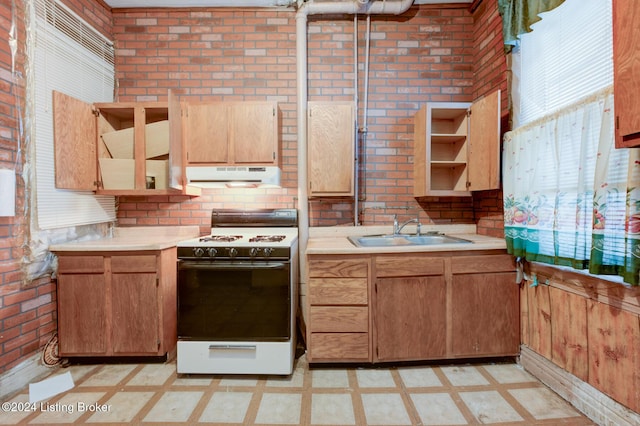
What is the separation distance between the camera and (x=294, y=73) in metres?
2.83

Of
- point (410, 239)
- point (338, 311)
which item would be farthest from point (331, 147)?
point (338, 311)

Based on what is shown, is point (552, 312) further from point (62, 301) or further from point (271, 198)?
point (62, 301)

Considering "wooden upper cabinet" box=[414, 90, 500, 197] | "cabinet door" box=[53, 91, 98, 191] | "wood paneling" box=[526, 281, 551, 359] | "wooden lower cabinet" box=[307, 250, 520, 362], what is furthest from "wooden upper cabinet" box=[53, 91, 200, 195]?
"wood paneling" box=[526, 281, 551, 359]

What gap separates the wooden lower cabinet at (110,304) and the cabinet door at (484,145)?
2619 millimetres

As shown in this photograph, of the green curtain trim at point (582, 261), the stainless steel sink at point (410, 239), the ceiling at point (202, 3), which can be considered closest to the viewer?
the green curtain trim at point (582, 261)

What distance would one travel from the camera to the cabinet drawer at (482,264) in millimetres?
2139

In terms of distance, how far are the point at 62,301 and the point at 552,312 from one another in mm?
3518

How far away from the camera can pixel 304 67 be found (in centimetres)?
273

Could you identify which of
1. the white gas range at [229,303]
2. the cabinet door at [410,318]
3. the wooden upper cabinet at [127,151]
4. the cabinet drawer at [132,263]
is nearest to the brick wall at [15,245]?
the wooden upper cabinet at [127,151]

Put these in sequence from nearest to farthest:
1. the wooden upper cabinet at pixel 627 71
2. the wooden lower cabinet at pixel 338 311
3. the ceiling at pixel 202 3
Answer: the wooden upper cabinet at pixel 627 71 < the wooden lower cabinet at pixel 338 311 < the ceiling at pixel 202 3

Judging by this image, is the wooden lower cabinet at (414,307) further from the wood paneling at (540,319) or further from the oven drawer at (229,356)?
the oven drawer at (229,356)

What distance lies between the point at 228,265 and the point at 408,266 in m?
1.31

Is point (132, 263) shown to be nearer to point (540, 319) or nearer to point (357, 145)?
point (357, 145)

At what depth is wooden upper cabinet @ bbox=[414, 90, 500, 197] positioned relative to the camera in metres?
2.23
